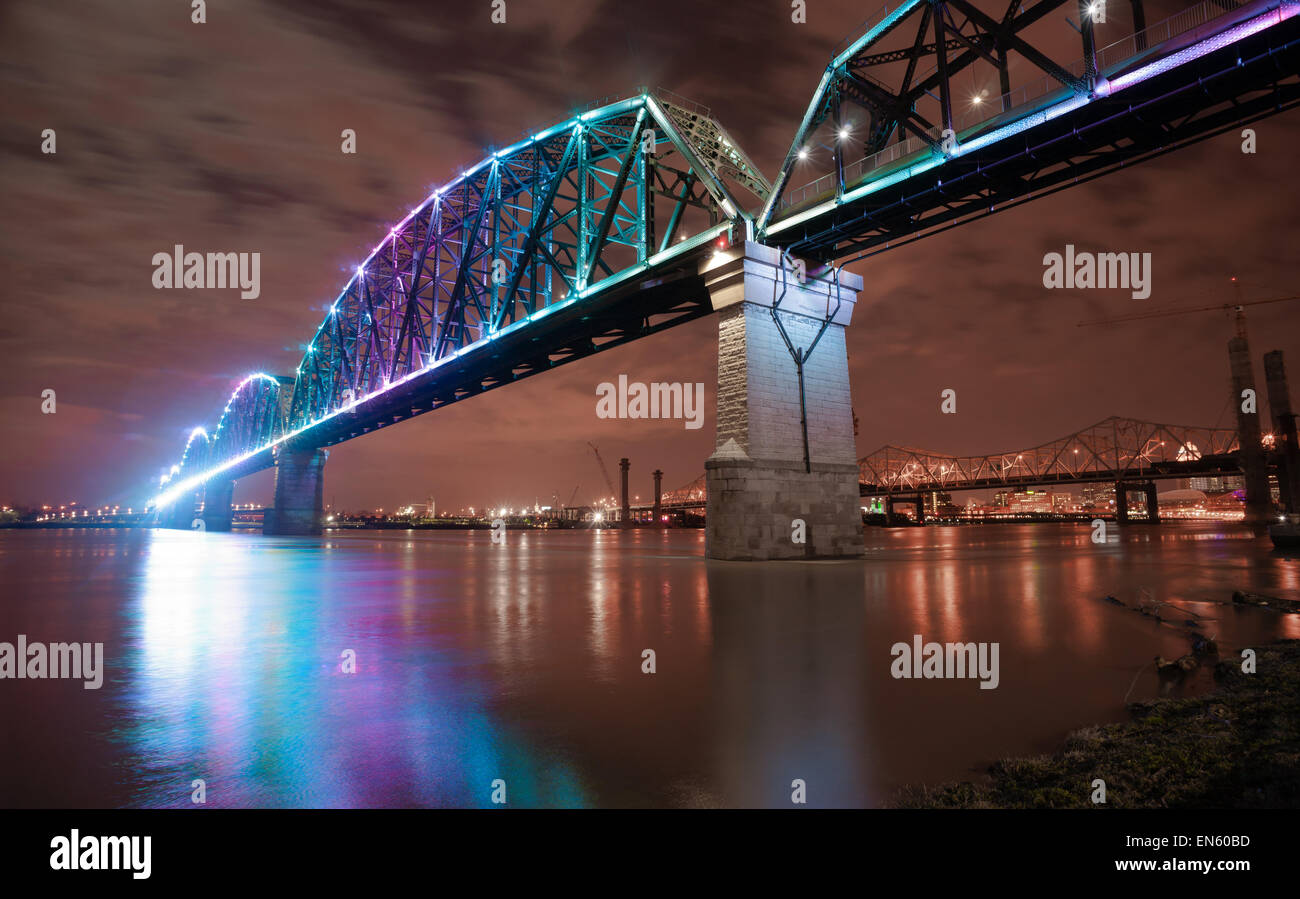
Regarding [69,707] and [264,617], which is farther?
[264,617]

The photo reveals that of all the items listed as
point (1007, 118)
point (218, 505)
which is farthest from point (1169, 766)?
point (218, 505)

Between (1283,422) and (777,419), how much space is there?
96242 mm

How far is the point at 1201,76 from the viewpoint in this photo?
18.8 metres

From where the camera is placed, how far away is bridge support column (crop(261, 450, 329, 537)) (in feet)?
298

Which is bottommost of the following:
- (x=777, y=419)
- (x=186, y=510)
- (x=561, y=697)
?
(x=561, y=697)

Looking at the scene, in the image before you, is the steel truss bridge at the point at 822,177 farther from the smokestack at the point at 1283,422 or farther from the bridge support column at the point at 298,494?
the smokestack at the point at 1283,422

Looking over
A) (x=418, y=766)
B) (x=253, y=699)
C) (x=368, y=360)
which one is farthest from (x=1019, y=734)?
(x=368, y=360)

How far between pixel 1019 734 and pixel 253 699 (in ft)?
23.3

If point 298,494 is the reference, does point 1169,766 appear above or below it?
below

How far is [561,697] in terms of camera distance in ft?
22.3

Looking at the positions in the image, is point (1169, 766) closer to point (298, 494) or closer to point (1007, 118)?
point (1007, 118)

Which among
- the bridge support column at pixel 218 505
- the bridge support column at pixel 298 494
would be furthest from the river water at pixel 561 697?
the bridge support column at pixel 218 505

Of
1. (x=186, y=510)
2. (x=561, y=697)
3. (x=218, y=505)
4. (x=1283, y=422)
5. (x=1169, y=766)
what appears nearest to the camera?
(x=1169, y=766)
